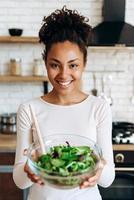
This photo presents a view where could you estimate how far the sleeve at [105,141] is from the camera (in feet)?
3.93

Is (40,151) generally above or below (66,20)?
below

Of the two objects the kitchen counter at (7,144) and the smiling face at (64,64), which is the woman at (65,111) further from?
the kitchen counter at (7,144)

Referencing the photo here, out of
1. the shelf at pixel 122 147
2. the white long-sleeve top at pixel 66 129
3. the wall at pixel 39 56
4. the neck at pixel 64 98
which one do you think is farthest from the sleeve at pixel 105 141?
the wall at pixel 39 56

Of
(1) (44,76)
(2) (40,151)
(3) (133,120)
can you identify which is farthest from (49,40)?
(3) (133,120)

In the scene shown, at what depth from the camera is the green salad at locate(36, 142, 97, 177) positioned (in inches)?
36.7

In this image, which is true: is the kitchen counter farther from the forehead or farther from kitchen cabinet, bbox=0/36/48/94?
the forehead

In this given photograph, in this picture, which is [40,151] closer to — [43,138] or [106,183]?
[43,138]

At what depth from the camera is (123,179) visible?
8.51ft

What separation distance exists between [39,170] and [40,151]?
124 millimetres

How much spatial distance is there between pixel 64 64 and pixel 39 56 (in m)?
1.90

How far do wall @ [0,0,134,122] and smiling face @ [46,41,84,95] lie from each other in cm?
186

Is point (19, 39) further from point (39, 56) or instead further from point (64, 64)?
point (64, 64)

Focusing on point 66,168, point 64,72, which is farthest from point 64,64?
point 66,168

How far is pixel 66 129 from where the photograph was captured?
1252 mm
